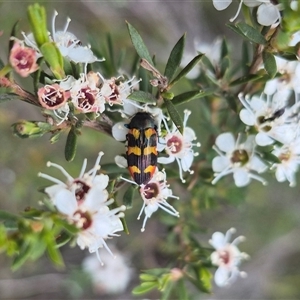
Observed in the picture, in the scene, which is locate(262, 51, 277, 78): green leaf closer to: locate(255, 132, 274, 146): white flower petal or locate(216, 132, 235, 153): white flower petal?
locate(255, 132, 274, 146): white flower petal

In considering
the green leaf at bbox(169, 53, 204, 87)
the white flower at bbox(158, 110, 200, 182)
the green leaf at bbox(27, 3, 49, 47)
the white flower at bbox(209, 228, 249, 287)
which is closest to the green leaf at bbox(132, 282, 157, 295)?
the white flower at bbox(209, 228, 249, 287)

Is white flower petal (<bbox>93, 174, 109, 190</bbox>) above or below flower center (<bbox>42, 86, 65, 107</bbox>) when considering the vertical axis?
below

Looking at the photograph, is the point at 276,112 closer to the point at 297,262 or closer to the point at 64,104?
the point at 64,104

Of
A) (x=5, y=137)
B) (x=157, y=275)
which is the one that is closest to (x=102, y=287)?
(x=5, y=137)

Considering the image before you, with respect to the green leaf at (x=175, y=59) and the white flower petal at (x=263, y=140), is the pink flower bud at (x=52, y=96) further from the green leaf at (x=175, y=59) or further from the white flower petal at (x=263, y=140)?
the white flower petal at (x=263, y=140)

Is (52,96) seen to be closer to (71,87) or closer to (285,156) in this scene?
(71,87)

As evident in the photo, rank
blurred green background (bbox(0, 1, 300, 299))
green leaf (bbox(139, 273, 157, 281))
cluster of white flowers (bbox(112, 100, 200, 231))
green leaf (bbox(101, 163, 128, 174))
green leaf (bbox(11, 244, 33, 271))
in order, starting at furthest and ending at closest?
1. blurred green background (bbox(0, 1, 300, 299))
2. green leaf (bbox(139, 273, 157, 281))
3. green leaf (bbox(101, 163, 128, 174))
4. cluster of white flowers (bbox(112, 100, 200, 231))
5. green leaf (bbox(11, 244, 33, 271))

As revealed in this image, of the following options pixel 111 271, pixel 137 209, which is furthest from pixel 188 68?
pixel 111 271

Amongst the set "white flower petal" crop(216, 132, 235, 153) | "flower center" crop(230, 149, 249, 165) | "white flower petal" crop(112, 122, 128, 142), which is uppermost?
"white flower petal" crop(216, 132, 235, 153)
